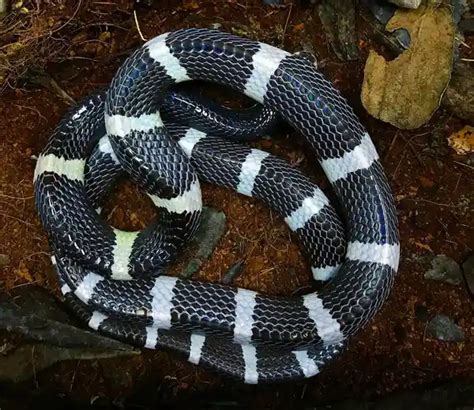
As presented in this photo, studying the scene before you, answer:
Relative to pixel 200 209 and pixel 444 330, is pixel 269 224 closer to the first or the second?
pixel 200 209

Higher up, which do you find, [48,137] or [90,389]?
[48,137]

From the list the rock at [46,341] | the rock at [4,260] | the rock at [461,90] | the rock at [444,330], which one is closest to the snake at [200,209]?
the rock at [46,341]

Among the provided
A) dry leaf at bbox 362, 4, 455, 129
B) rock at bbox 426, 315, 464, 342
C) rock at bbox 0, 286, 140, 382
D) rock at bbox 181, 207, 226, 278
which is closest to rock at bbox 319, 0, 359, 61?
dry leaf at bbox 362, 4, 455, 129

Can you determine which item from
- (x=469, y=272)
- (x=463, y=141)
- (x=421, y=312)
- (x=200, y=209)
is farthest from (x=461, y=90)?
(x=200, y=209)

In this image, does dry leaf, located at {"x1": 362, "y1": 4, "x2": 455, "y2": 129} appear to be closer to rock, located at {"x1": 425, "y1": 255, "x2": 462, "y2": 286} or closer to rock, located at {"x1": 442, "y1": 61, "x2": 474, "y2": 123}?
rock, located at {"x1": 442, "y1": 61, "x2": 474, "y2": 123}

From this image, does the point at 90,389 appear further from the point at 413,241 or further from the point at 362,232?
the point at 413,241

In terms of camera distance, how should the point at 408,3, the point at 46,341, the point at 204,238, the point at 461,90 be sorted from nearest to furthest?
the point at 408,3 → the point at 46,341 → the point at 461,90 → the point at 204,238

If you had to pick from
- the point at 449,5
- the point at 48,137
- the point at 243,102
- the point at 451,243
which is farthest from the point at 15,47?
the point at 451,243
